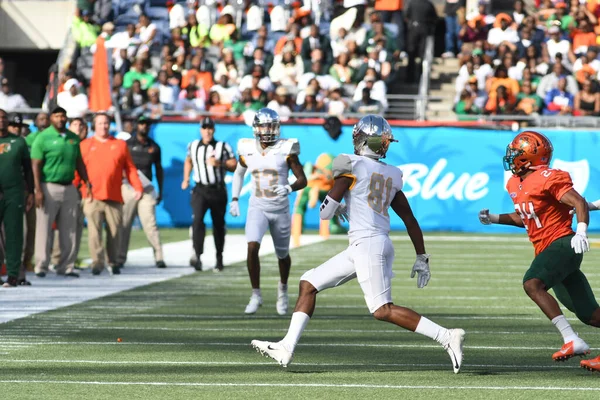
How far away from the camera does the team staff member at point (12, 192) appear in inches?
523

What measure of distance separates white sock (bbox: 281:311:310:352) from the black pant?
26.0ft

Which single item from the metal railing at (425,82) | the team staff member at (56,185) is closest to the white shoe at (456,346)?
the team staff member at (56,185)

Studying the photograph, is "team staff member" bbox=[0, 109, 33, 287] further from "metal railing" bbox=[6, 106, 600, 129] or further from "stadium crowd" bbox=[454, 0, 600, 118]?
"stadium crowd" bbox=[454, 0, 600, 118]

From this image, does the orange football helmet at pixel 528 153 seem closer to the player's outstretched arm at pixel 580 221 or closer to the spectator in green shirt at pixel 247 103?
the player's outstretched arm at pixel 580 221

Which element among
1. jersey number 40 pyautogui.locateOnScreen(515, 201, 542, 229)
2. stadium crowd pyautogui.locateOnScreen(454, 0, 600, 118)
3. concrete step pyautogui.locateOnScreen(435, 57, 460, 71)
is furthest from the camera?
concrete step pyautogui.locateOnScreen(435, 57, 460, 71)

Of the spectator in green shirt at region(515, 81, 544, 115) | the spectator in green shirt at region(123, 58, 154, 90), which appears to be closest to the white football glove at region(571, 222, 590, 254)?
the spectator in green shirt at region(515, 81, 544, 115)

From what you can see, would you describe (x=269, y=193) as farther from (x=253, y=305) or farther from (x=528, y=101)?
(x=528, y=101)

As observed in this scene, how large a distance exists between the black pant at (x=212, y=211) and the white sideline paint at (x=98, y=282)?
382 mm

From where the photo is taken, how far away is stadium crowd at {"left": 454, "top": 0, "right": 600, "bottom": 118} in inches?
974

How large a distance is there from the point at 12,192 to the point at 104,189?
2297mm

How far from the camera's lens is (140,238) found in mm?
22188

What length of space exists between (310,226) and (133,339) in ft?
49.1

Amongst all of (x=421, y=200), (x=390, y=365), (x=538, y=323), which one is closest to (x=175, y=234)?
(x=421, y=200)

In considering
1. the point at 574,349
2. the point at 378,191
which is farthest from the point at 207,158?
the point at 574,349
